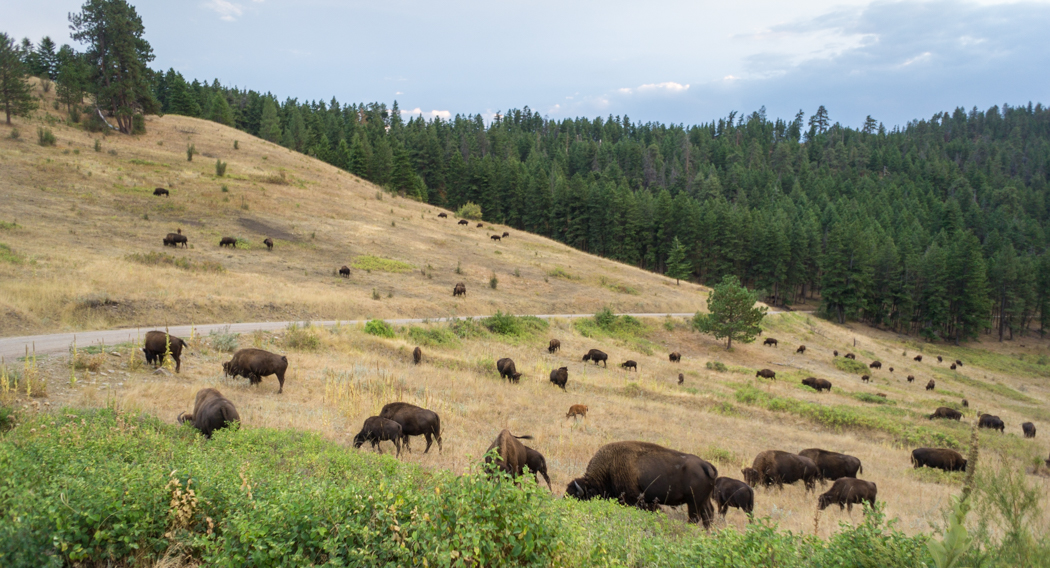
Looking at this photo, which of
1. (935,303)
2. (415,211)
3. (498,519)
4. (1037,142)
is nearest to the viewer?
(498,519)

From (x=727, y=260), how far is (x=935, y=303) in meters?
28.0

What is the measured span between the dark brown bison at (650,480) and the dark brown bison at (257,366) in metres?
9.69

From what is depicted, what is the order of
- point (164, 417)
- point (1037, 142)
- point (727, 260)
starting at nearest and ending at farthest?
point (164, 417), point (727, 260), point (1037, 142)

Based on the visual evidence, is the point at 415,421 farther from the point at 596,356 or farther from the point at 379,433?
the point at 596,356

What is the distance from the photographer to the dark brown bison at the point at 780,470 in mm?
11852

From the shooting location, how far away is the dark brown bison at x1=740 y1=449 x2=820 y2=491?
38.9 ft

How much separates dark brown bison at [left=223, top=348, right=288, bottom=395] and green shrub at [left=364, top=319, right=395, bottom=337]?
8657 millimetres

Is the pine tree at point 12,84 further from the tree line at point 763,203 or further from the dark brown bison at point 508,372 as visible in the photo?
the dark brown bison at point 508,372

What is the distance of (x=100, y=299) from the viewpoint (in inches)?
838

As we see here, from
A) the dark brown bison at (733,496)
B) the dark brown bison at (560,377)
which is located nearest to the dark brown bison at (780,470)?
the dark brown bison at (733,496)

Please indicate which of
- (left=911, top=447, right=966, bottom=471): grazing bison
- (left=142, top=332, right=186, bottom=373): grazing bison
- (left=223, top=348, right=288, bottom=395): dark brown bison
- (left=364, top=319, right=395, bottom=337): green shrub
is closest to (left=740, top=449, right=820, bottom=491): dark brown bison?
(left=911, top=447, right=966, bottom=471): grazing bison

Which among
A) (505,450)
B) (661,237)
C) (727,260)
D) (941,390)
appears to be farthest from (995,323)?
(505,450)

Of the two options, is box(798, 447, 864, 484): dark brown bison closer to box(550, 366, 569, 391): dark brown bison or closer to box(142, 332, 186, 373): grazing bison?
box(550, 366, 569, 391): dark brown bison

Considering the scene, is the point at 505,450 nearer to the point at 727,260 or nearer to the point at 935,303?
the point at 727,260
